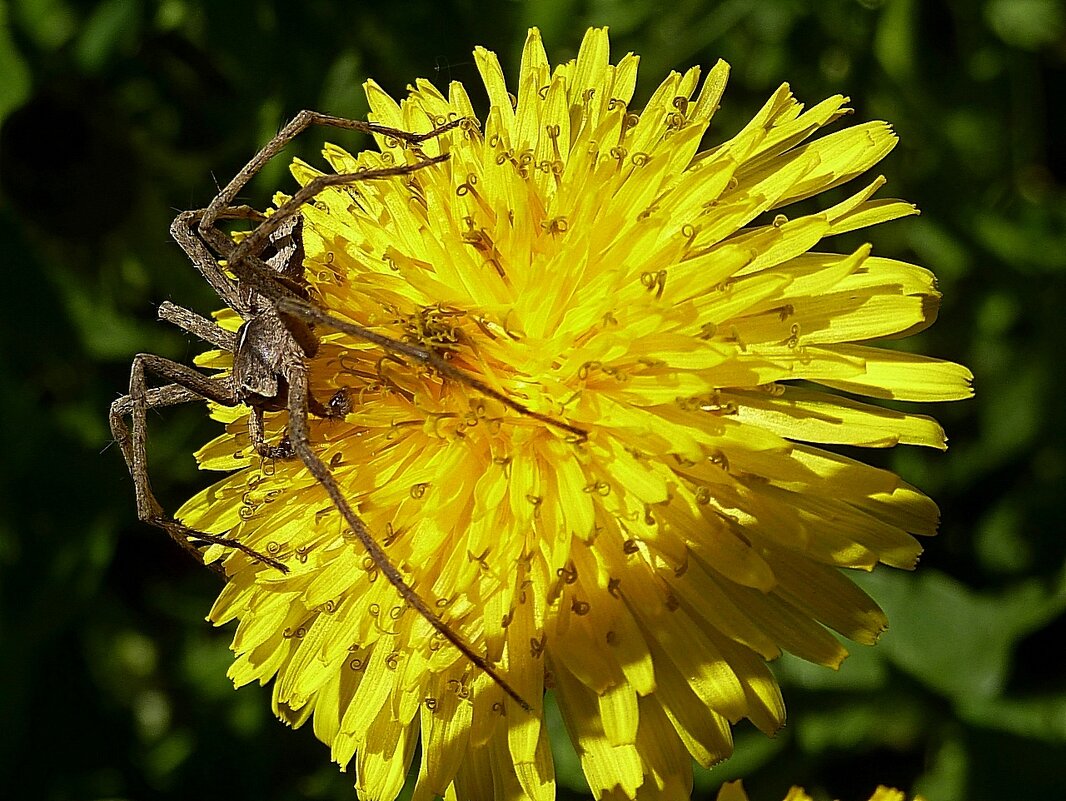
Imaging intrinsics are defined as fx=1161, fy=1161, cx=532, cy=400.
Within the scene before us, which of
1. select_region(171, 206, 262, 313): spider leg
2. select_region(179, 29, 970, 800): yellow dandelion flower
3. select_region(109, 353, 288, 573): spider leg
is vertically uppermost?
select_region(171, 206, 262, 313): spider leg

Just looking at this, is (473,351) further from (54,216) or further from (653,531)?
(54,216)

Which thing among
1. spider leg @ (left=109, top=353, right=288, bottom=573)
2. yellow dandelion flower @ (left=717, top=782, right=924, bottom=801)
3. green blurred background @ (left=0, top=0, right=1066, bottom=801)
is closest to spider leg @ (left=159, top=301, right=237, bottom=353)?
spider leg @ (left=109, top=353, right=288, bottom=573)

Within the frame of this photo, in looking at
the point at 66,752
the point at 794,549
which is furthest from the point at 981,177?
the point at 66,752

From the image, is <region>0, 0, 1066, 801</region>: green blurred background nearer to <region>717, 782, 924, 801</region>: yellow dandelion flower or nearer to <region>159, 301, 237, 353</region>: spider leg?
<region>159, 301, 237, 353</region>: spider leg

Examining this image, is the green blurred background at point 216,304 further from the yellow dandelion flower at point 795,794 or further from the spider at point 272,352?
the yellow dandelion flower at point 795,794

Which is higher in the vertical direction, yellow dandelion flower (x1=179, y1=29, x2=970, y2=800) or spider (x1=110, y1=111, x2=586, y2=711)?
spider (x1=110, y1=111, x2=586, y2=711)

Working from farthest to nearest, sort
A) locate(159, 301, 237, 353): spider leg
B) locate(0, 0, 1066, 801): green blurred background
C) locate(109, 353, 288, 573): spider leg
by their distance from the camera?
locate(0, 0, 1066, 801): green blurred background
locate(159, 301, 237, 353): spider leg
locate(109, 353, 288, 573): spider leg
